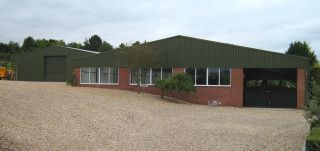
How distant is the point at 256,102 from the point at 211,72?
372 centimetres

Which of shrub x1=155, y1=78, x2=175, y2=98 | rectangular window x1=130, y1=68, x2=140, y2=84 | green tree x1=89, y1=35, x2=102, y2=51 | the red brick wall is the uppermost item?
green tree x1=89, y1=35, x2=102, y2=51

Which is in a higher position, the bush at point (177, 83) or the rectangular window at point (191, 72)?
the rectangular window at point (191, 72)

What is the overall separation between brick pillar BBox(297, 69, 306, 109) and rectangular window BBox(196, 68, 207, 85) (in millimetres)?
6163

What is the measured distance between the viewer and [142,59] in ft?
99.0

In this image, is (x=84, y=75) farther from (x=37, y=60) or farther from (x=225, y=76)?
(x=37, y=60)

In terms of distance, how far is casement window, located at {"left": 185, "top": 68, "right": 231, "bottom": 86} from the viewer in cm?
2988

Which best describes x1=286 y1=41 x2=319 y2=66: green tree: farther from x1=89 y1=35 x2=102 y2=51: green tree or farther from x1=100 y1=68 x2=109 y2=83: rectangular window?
x1=89 y1=35 x2=102 y2=51: green tree

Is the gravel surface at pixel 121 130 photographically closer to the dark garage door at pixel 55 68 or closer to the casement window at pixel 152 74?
the casement window at pixel 152 74

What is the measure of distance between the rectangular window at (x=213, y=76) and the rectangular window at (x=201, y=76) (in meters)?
0.28

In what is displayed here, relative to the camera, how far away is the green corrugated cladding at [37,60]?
45594 mm

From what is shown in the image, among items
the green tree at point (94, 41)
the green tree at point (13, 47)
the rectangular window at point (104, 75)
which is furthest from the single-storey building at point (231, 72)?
the green tree at point (13, 47)

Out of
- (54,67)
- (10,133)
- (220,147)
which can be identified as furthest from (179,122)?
(54,67)

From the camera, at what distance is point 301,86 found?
28391mm

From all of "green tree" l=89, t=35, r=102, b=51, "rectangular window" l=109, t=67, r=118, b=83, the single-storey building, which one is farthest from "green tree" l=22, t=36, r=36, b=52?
the single-storey building
